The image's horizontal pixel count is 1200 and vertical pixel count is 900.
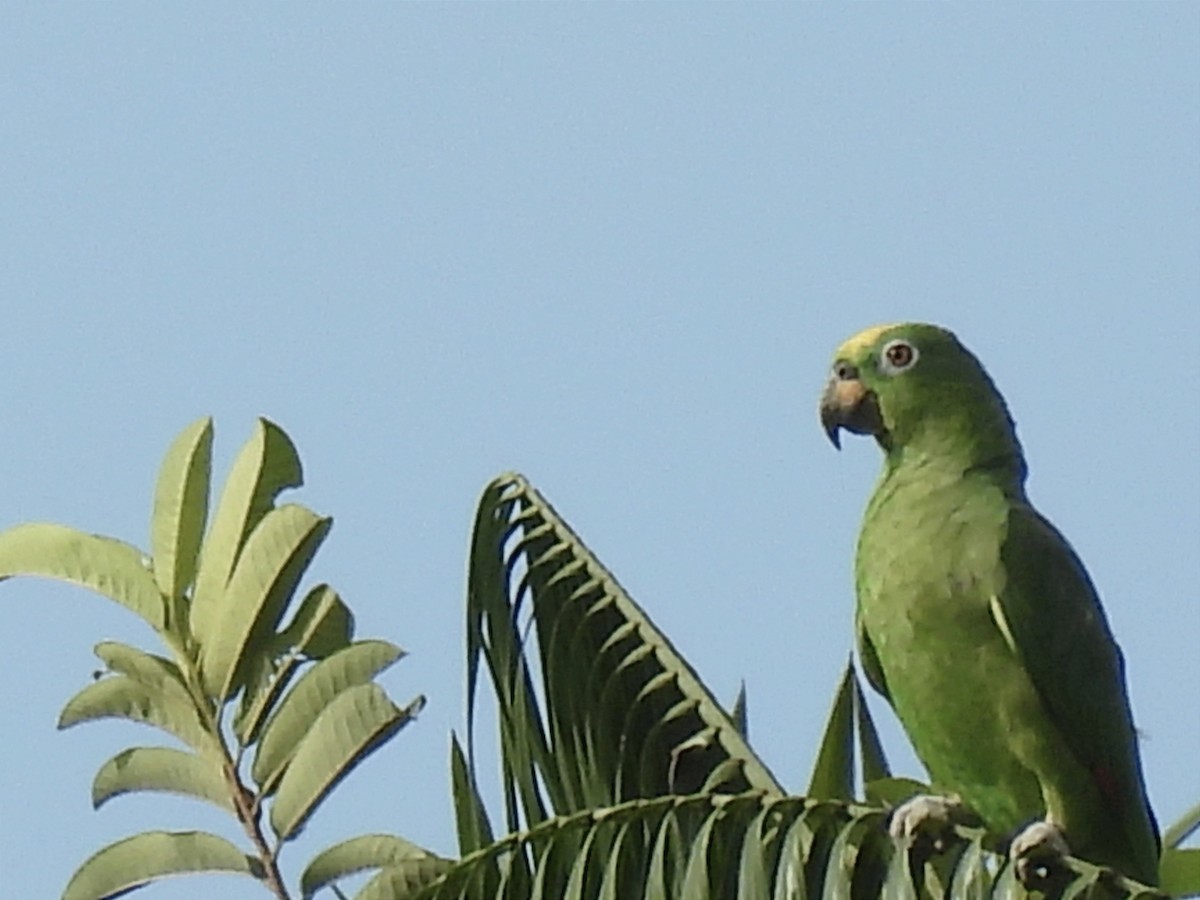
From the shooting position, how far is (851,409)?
306 centimetres

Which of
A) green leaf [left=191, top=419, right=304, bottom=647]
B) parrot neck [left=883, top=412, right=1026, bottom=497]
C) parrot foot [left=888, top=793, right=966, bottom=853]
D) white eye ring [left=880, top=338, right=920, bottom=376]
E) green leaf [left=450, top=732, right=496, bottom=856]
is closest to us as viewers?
parrot foot [left=888, top=793, right=966, bottom=853]

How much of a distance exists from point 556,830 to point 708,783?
346 mm

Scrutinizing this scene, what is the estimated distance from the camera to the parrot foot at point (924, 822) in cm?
203

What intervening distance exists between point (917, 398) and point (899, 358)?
75 millimetres

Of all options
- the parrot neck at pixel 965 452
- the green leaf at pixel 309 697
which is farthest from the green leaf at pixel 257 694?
the parrot neck at pixel 965 452

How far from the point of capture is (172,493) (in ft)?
8.70

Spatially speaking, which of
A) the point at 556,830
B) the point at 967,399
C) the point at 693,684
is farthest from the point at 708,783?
the point at 967,399

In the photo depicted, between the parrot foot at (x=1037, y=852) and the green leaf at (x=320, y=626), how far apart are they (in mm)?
846

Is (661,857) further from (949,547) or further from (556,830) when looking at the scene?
(949,547)

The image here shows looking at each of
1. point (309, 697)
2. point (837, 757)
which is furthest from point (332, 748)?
point (837, 757)

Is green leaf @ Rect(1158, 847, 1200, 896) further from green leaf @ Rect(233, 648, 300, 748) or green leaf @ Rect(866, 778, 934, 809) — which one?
green leaf @ Rect(233, 648, 300, 748)

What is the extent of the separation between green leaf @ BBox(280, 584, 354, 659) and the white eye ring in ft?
2.87

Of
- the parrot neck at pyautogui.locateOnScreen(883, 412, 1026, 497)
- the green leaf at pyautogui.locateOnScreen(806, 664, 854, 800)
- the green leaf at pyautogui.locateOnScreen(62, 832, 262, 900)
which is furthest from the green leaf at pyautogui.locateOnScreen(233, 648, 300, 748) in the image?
the parrot neck at pyautogui.locateOnScreen(883, 412, 1026, 497)

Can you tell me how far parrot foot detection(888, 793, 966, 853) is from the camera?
2032 mm
